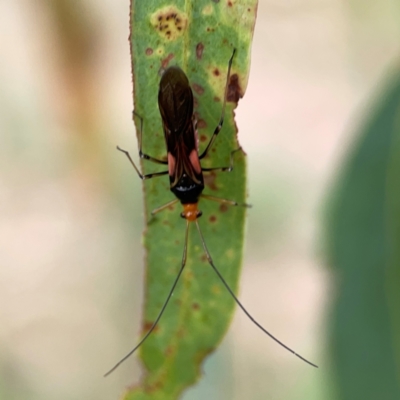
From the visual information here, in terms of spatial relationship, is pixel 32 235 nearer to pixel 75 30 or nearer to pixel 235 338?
pixel 75 30

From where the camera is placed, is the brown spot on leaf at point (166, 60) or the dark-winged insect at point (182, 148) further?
the brown spot on leaf at point (166, 60)

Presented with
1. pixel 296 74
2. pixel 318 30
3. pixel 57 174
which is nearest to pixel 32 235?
pixel 57 174

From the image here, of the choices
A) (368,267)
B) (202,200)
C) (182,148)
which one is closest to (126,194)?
(202,200)

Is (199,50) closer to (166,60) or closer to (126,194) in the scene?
(166,60)

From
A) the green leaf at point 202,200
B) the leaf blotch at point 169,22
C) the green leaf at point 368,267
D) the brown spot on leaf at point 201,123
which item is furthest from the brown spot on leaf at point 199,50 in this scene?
the green leaf at point 368,267

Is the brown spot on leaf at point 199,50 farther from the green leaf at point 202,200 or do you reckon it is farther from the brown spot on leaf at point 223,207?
the brown spot on leaf at point 223,207
